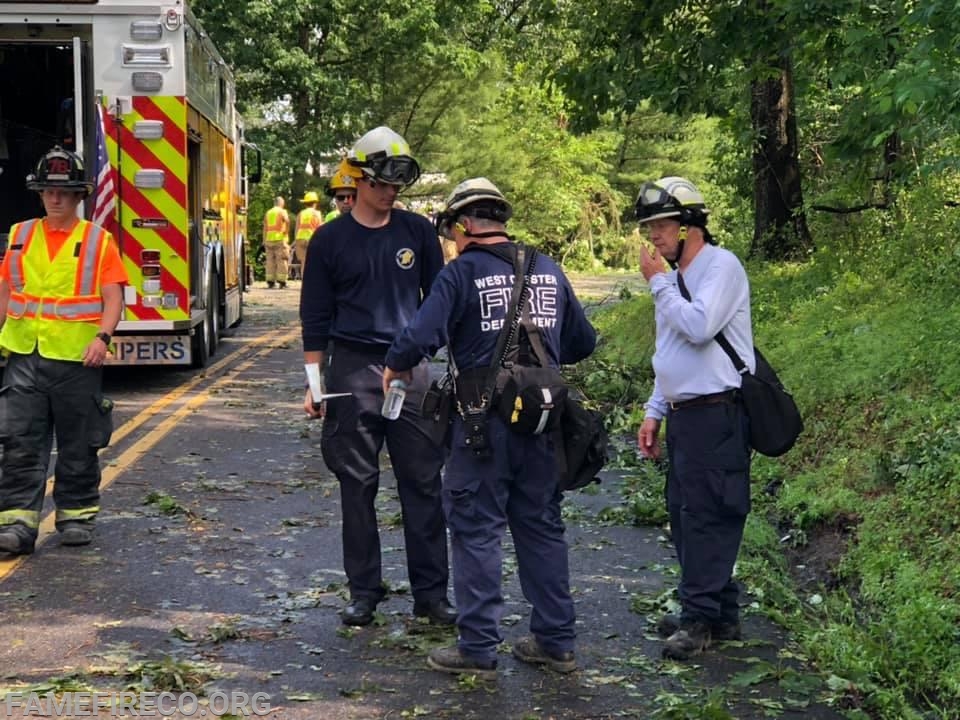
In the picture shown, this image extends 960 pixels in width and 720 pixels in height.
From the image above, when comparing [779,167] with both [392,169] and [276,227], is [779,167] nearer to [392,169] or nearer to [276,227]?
[392,169]

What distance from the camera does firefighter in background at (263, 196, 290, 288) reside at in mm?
27438

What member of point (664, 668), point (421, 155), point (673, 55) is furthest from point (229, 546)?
point (421, 155)

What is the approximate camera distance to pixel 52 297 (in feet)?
23.5

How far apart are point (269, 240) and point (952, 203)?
58.1 feet

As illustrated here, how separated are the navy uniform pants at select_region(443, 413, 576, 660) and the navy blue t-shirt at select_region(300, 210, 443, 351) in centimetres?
80

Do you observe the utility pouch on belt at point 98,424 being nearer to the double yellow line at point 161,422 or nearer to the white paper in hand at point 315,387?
the double yellow line at point 161,422

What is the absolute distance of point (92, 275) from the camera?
23.8 feet

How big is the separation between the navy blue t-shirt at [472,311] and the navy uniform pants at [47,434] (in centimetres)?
258

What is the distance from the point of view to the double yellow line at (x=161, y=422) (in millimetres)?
7535

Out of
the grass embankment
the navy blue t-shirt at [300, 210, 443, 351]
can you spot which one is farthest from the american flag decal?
the navy blue t-shirt at [300, 210, 443, 351]

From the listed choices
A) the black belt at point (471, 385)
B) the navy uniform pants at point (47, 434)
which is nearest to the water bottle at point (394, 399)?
the black belt at point (471, 385)

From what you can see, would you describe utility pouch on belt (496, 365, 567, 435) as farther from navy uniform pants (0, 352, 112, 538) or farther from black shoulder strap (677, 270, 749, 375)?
navy uniform pants (0, 352, 112, 538)

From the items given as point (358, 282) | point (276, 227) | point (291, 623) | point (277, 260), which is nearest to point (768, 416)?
point (358, 282)

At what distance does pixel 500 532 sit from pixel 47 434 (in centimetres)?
298
